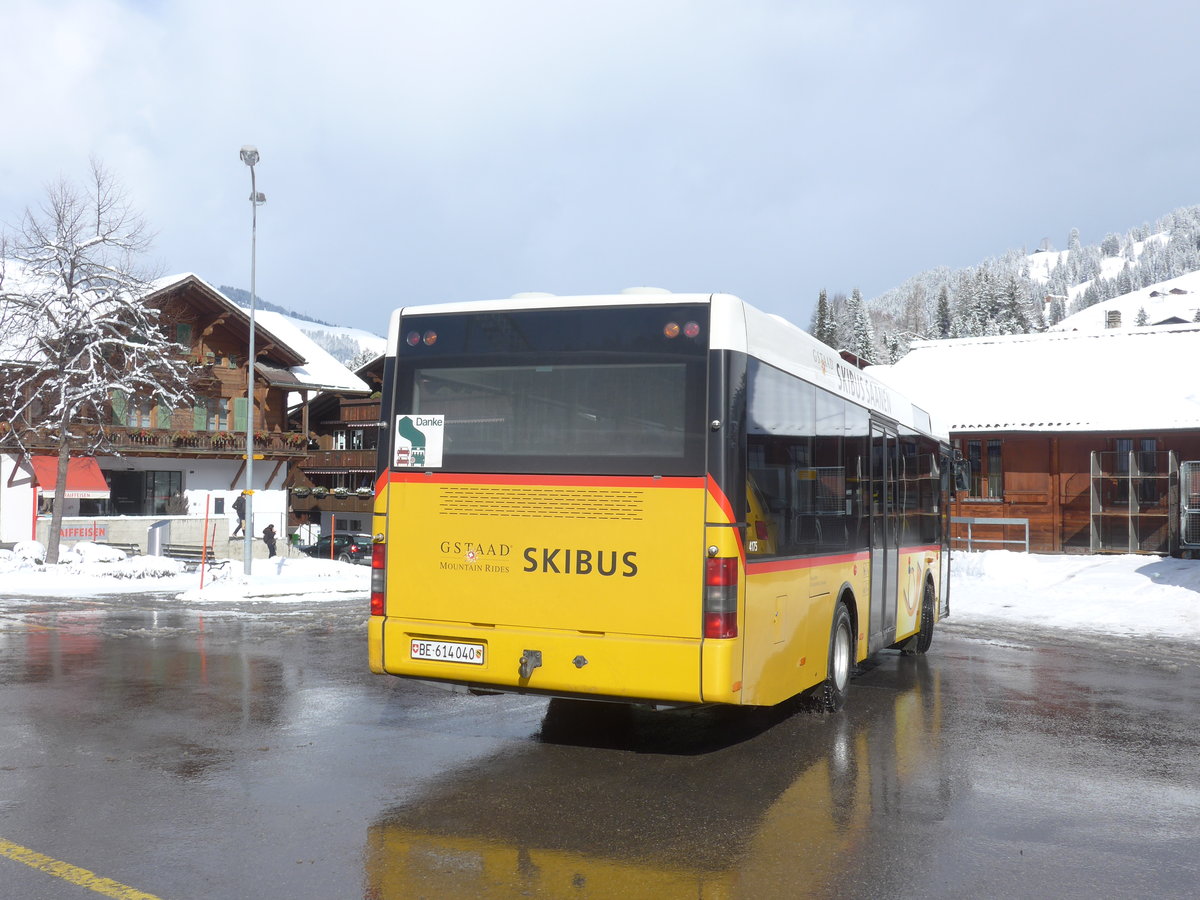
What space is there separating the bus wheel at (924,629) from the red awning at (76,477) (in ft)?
118

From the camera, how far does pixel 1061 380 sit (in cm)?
3881

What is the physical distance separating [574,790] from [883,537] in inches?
218

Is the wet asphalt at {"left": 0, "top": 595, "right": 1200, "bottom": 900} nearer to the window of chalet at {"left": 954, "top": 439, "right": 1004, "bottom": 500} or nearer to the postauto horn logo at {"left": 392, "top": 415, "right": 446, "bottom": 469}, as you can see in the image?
the postauto horn logo at {"left": 392, "top": 415, "right": 446, "bottom": 469}

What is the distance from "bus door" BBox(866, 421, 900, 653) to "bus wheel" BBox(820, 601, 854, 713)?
789 millimetres

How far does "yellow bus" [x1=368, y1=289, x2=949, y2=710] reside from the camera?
7465 millimetres

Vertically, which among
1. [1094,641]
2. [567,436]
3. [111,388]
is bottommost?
[1094,641]

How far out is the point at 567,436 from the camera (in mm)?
7766

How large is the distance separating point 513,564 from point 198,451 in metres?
45.0

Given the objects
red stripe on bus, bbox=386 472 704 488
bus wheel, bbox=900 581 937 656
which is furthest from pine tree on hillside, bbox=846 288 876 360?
red stripe on bus, bbox=386 472 704 488

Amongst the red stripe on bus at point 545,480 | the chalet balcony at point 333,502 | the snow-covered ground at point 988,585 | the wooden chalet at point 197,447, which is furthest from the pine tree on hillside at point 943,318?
the red stripe on bus at point 545,480

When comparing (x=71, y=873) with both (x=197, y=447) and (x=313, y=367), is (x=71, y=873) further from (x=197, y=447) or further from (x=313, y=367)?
(x=313, y=367)

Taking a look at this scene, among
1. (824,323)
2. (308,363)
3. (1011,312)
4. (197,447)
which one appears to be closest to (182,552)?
(197,447)

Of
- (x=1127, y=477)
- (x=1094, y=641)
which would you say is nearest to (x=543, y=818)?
(x=1094, y=641)

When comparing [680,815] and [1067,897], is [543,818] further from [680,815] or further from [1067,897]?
[1067,897]
